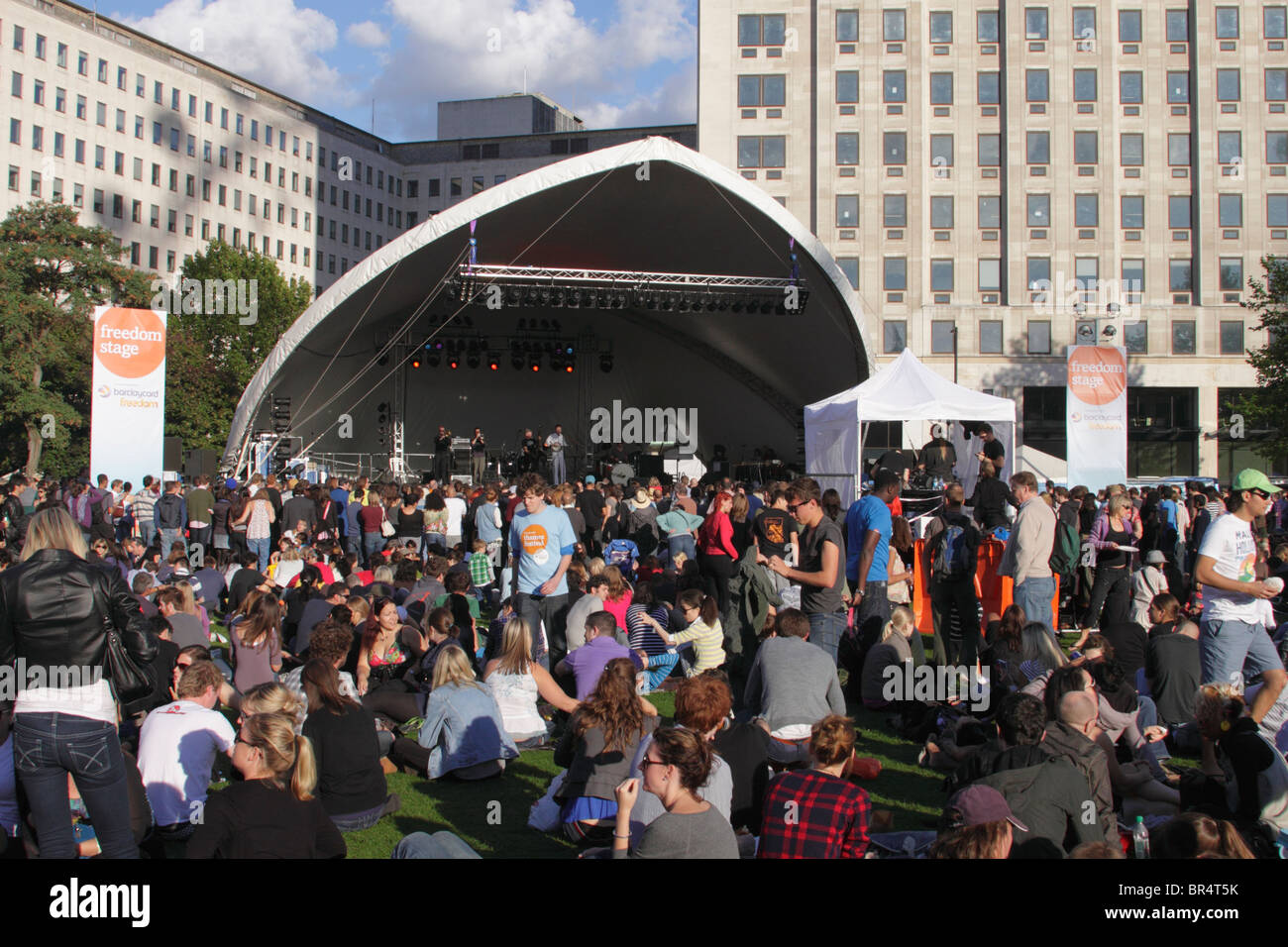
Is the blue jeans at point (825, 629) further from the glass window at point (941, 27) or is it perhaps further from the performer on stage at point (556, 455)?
the glass window at point (941, 27)

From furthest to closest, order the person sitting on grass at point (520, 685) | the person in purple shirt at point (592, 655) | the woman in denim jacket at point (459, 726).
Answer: the person in purple shirt at point (592, 655) < the person sitting on grass at point (520, 685) < the woman in denim jacket at point (459, 726)

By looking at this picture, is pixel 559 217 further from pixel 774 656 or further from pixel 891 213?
pixel 891 213

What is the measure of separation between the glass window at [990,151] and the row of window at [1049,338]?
5.64m

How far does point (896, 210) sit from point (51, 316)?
97.1ft

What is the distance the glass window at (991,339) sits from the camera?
125ft

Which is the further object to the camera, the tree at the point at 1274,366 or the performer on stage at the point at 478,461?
the tree at the point at 1274,366

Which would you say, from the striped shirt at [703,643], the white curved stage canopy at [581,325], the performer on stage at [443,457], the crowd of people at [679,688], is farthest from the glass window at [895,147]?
the striped shirt at [703,643]

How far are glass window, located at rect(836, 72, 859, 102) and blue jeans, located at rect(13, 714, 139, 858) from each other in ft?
127

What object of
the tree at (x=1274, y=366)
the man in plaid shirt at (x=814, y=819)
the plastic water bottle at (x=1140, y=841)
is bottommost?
the plastic water bottle at (x=1140, y=841)

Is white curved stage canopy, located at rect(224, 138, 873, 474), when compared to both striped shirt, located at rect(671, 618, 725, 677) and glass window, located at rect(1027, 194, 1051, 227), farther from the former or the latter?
glass window, located at rect(1027, 194, 1051, 227)

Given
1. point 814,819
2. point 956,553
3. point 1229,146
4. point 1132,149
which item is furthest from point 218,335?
point 814,819

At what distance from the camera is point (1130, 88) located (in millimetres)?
38219

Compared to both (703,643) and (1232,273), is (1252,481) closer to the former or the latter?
(703,643)
